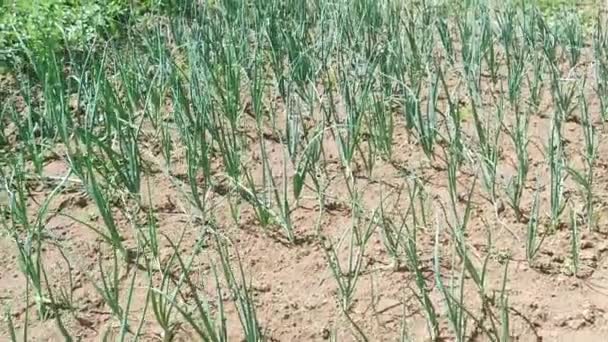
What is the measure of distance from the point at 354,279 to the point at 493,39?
1.75m

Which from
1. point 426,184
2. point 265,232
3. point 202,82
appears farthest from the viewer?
point 202,82

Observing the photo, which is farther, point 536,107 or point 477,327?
point 536,107

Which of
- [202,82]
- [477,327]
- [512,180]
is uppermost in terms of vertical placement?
[202,82]

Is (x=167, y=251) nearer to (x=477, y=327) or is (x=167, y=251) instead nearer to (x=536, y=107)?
(x=477, y=327)

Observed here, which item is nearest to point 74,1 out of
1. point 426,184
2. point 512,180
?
point 426,184

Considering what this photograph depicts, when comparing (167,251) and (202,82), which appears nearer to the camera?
(167,251)

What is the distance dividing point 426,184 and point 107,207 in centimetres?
102

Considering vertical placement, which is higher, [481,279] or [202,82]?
[202,82]

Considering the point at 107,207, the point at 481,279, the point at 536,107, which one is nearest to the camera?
the point at 481,279

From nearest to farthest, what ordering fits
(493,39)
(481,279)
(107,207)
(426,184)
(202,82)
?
(481,279)
(107,207)
(426,184)
(202,82)
(493,39)

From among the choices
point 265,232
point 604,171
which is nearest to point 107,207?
point 265,232

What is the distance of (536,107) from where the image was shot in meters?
3.30

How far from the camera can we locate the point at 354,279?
7.42ft

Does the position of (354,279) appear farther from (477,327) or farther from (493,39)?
(493,39)
